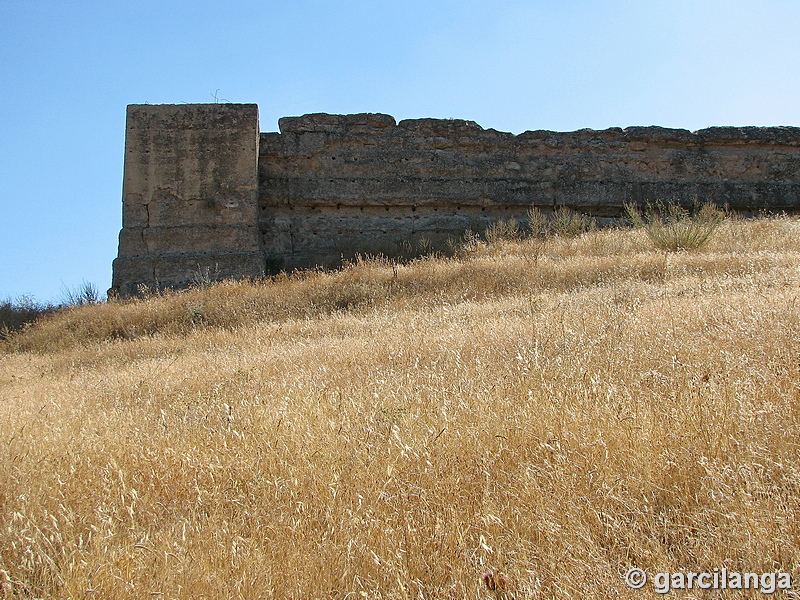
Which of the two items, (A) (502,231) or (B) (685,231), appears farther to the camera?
(A) (502,231)

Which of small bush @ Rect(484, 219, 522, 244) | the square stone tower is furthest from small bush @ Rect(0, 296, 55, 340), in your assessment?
small bush @ Rect(484, 219, 522, 244)

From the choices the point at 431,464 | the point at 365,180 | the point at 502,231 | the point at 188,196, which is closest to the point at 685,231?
the point at 502,231

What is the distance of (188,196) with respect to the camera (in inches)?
396

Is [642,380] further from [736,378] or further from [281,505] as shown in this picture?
[281,505]

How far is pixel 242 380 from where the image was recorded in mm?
4527

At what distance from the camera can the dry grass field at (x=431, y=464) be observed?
1.97 metres

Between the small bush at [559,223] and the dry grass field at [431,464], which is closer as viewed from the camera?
the dry grass field at [431,464]

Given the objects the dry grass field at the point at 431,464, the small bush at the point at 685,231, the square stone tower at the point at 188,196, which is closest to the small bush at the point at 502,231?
the small bush at the point at 685,231

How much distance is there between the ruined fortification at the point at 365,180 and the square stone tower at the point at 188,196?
17 millimetres

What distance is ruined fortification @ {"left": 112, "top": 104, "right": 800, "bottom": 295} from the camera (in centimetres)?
999

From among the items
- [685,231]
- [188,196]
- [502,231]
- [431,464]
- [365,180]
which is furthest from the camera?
Answer: [365,180]

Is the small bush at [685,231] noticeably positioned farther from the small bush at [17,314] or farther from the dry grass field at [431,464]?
the small bush at [17,314]

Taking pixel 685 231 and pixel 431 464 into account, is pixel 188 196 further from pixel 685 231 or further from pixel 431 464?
pixel 431 464

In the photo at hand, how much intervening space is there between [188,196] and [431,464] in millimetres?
8645
